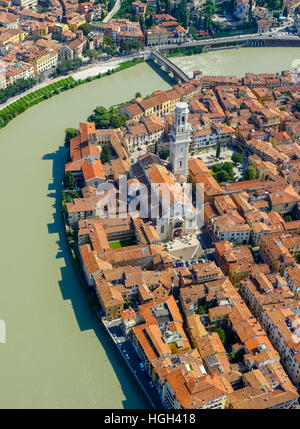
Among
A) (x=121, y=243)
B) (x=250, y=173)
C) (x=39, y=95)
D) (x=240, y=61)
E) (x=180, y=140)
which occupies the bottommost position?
(x=121, y=243)

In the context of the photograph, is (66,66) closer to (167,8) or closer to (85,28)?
(85,28)

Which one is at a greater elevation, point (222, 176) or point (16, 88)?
point (16, 88)

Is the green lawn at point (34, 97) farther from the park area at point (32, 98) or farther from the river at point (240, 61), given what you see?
the river at point (240, 61)

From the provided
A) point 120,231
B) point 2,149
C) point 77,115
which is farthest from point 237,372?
point 77,115

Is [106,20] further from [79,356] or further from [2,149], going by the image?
[79,356]

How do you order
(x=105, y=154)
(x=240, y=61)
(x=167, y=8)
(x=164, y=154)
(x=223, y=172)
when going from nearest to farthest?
(x=223, y=172) → (x=105, y=154) → (x=164, y=154) → (x=240, y=61) → (x=167, y=8)

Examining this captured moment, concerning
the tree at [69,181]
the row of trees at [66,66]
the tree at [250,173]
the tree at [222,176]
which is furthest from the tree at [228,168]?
the row of trees at [66,66]

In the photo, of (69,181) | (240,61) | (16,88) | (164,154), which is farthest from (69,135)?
(240,61)

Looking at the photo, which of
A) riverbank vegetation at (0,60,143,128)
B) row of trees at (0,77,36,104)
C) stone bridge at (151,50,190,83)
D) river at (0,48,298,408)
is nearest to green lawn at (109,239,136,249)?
river at (0,48,298,408)
